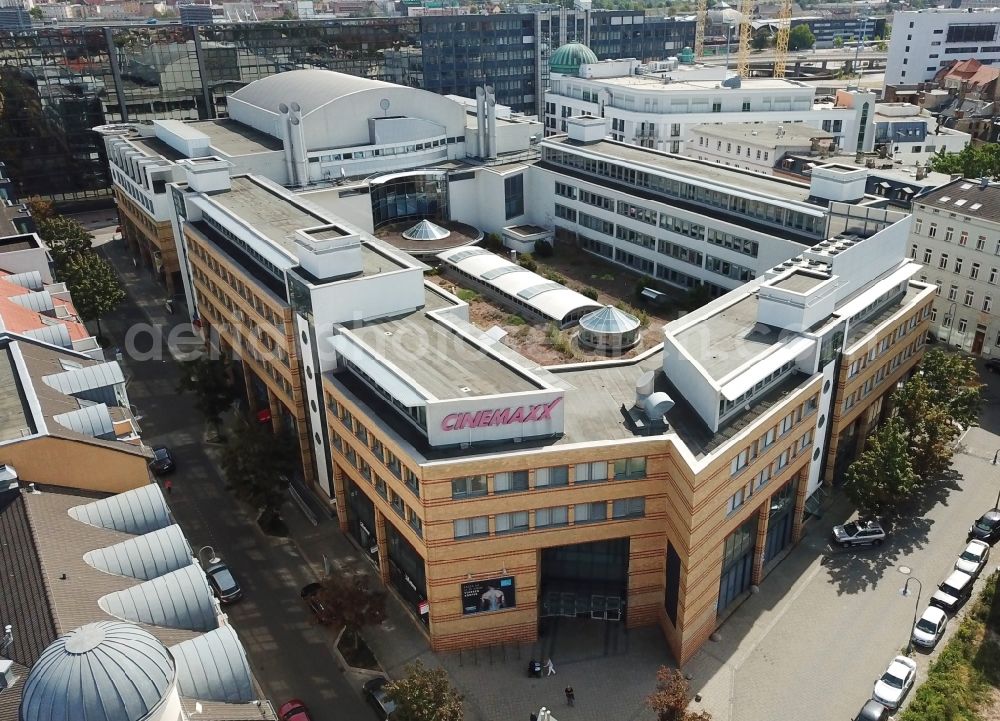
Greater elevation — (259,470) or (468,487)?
(468,487)

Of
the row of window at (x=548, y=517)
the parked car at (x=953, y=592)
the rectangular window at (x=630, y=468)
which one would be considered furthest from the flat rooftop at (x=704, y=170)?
the row of window at (x=548, y=517)

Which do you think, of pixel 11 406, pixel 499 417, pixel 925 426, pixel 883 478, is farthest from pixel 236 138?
pixel 883 478

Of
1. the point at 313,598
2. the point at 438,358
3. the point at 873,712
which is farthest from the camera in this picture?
the point at 313,598

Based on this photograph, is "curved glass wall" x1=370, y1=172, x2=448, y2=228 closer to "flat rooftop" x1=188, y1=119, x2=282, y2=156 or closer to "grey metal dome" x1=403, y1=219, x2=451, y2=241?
"grey metal dome" x1=403, y1=219, x2=451, y2=241

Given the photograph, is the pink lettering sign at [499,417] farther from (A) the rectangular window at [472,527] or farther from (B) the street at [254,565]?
(B) the street at [254,565]

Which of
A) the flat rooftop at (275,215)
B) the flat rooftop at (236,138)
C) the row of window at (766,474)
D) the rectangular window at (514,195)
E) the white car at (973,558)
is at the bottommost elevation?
the white car at (973,558)

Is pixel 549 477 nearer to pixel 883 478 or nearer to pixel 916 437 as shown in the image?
pixel 883 478

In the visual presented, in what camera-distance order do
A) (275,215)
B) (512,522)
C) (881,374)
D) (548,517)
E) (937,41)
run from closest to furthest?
(512,522), (548,517), (881,374), (275,215), (937,41)
